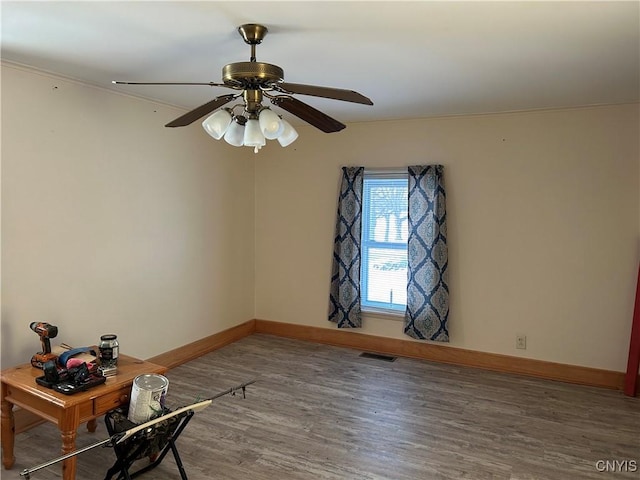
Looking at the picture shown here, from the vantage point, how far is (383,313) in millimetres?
4598

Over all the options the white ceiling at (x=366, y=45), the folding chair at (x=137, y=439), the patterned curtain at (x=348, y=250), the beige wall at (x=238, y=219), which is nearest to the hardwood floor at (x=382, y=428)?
the folding chair at (x=137, y=439)

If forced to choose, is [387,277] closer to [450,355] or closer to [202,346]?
[450,355]

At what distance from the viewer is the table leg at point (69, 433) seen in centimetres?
217

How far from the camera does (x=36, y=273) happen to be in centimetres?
303

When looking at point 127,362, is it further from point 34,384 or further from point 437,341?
point 437,341

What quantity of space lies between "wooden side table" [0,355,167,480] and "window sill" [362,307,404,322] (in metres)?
2.48

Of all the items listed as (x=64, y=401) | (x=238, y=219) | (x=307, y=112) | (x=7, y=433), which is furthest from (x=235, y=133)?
(x=238, y=219)

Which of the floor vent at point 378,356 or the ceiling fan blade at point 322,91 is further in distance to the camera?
the floor vent at point 378,356

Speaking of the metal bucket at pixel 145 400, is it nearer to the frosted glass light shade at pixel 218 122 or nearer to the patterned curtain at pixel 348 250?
the frosted glass light shade at pixel 218 122

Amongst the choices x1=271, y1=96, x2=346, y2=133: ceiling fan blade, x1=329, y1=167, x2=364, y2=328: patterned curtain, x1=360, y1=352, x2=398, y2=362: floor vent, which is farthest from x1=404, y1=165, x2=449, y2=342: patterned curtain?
x1=271, y1=96, x2=346, y2=133: ceiling fan blade

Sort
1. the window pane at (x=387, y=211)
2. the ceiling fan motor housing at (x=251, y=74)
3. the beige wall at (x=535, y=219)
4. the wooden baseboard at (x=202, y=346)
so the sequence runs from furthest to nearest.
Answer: the window pane at (x=387, y=211), the wooden baseboard at (x=202, y=346), the beige wall at (x=535, y=219), the ceiling fan motor housing at (x=251, y=74)

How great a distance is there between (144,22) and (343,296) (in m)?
3.17

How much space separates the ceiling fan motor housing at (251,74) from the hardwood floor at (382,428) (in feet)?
6.70

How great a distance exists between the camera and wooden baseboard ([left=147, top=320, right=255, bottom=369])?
4051 mm
